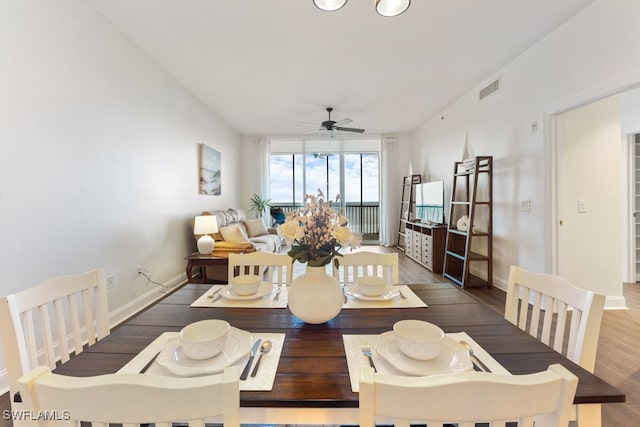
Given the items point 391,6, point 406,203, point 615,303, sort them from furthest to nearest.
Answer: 1. point 406,203
2. point 615,303
3. point 391,6

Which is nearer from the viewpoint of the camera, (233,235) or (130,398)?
(130,398)

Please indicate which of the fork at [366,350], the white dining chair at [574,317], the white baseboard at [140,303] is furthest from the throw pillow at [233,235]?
the white dining chair at [574,317]

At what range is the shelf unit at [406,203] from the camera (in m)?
6.20

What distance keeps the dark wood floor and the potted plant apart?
15.6 feet

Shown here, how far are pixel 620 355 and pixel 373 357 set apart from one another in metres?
2.44

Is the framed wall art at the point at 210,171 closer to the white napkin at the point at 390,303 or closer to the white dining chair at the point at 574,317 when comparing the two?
the white napkin at the point at 390,303

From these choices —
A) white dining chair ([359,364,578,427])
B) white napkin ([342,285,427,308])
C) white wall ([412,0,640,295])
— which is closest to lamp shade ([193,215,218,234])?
white napkin ([342,285,427,308])

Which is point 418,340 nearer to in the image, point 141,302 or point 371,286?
point 371,286

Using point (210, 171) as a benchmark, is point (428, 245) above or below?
below

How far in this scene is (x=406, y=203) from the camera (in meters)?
6.72

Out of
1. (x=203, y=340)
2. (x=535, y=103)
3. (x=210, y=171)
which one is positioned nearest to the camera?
(x=203, y=340)

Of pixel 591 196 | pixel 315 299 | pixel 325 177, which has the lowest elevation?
pixel 315 299

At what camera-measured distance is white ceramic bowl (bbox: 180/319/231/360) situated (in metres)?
0.82

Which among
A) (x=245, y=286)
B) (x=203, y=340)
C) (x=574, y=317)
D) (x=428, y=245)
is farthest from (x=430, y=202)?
(x=203, y=340)
